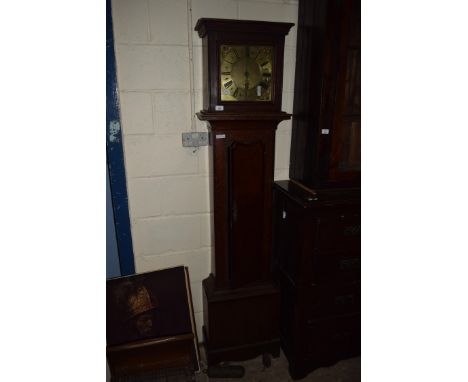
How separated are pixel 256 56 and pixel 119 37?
2.40ft

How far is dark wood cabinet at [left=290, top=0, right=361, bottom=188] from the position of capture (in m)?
1.59

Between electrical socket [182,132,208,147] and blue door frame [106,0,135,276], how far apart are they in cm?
37

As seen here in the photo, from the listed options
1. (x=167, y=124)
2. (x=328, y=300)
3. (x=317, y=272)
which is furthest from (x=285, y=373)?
(x=167, y=124)

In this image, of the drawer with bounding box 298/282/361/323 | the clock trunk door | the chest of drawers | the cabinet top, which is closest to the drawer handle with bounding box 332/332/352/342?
the chest of drawers

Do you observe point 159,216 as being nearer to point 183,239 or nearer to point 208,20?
point 183,239

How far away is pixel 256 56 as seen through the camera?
1.67 metres

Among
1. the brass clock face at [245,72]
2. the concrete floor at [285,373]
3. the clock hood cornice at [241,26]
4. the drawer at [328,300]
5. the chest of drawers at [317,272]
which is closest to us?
the clock hood cornice at [241,26]

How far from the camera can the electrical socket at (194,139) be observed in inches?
74.2

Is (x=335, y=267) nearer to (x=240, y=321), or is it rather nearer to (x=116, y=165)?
(x=240, y=321)

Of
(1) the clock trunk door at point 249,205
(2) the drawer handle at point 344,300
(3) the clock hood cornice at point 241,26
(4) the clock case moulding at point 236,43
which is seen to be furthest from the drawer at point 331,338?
(3) the clock hood cornice at point 241,26

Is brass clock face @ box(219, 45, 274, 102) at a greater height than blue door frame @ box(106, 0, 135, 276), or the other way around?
brass clock face @ box(219, 45, 274, 102)

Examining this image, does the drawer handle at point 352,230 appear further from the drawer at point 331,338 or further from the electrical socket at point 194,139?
the electrical socket at point 194,139

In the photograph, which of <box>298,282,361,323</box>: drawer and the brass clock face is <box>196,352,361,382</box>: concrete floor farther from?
the brass clock face

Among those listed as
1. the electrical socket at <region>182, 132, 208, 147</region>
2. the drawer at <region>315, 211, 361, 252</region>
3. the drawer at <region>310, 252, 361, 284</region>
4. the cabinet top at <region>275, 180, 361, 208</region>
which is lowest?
the drawer at <region>310, 252, 361, 284</region>
